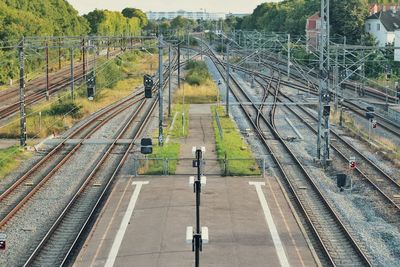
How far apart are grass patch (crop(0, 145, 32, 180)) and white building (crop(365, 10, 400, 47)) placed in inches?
2380

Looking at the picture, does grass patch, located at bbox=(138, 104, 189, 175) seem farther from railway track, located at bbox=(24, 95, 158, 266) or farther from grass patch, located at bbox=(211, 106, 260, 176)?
grass patch, located at bbox=(211, 106, 260, 176)

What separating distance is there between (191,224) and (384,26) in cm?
6932

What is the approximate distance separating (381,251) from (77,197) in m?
10.5

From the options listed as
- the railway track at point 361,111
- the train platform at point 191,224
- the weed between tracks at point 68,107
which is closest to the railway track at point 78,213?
the train platform at point 191,224

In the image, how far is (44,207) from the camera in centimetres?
2248

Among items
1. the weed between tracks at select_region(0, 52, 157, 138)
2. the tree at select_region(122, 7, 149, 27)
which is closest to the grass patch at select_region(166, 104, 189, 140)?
the weed between tracks at select_region(0, 52, 157, 138)

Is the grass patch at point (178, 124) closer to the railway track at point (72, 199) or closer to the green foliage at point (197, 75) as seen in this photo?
the railway track at point (72, 199)

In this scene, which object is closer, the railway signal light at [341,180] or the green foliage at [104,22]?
the railway signal light at [341,180]

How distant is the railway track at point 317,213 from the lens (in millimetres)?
17808

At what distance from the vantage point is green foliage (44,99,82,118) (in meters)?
43.9

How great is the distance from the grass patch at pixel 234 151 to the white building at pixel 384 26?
151ft

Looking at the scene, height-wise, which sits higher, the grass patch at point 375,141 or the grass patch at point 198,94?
the grass patch at point 198,94

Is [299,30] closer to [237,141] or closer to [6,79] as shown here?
[6,79]

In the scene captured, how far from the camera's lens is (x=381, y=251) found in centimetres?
1830
